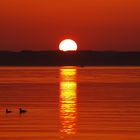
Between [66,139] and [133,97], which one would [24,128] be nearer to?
[66,139]

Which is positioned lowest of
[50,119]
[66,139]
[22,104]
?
[66,139]

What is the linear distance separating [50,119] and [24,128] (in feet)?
8.47

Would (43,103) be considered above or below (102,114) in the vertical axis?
above

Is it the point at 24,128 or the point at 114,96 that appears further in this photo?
the point at 114,96

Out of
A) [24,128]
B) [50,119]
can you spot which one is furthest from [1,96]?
[24,128]

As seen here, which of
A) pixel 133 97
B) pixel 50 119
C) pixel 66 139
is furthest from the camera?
pixel 133 97

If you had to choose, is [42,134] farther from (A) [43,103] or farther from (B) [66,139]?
(A) [43,103]

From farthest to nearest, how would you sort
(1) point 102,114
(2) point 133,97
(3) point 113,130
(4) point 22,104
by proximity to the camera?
(2) point 133,97
(4) point 22,104
(1) point 102,114
(3) point 113,130

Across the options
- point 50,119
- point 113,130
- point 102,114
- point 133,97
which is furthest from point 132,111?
point 133,97

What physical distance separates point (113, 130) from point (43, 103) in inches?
424

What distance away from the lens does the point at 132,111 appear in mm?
26281

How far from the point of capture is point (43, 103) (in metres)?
31.1

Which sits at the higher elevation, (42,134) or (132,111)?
(132,111)

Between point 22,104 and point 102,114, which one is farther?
point 22,104
